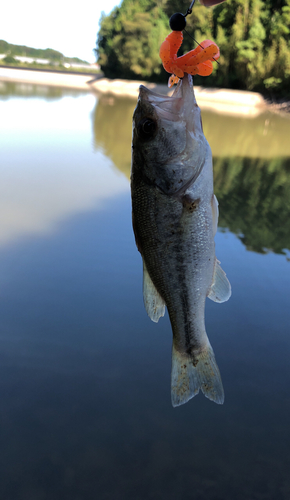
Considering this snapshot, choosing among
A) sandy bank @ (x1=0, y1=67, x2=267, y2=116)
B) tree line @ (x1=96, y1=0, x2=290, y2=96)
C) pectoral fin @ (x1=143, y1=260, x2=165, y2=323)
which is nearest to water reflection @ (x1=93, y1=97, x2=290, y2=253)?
pectoral fin @ (x1=143, y1=260, x2=165, y2=323)

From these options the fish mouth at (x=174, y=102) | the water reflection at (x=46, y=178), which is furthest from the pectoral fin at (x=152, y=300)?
the water reflection at (x=46, y=178)

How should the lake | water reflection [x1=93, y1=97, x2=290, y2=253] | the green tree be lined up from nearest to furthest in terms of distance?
the lake
water reflection [x1=93, y1=97, x2=290, y2=253]
the green tree

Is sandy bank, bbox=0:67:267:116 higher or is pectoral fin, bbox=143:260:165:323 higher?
sandy bank, bbox=0:67:267:116

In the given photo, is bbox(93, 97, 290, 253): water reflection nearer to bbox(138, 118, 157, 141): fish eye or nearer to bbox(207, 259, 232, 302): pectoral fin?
bbox(207, 259, 232, 302): pectoral fin

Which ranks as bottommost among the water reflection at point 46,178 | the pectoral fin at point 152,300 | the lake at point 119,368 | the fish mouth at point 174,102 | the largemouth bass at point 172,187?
the lake at point 119,368

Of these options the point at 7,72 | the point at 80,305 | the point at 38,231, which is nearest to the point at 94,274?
the point at 80,305

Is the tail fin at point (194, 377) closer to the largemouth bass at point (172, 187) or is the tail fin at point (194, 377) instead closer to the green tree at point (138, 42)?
the largemouth bass at point (172, 187)

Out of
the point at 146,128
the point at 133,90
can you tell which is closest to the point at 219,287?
the point at 146,128

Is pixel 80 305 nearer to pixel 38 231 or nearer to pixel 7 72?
pixel 38 231
